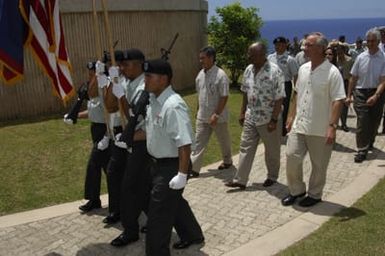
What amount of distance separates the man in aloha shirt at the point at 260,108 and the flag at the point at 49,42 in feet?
8.73

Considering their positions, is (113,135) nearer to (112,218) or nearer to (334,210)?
(112,218)

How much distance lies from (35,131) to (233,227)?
20.1 feet

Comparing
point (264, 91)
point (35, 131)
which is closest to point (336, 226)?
point (264, 91)

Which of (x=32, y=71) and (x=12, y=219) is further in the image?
(x=32, y=71)

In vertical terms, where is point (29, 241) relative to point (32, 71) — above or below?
below

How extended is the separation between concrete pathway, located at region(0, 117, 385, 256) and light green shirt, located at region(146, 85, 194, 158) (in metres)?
1.23

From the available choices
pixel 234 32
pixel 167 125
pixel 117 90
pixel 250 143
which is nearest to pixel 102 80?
pixel 117 90

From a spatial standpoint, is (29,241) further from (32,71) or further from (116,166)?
(32,71)

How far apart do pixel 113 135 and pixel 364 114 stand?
14.8 ft

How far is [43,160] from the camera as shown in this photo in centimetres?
853

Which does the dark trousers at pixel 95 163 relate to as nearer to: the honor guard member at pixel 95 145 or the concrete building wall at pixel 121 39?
the honor guard member at pixel 95 145

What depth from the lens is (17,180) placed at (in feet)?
24.9

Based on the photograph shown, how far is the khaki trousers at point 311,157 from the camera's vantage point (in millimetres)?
6070

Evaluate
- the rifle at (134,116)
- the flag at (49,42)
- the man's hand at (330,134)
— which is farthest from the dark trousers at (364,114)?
the flag at (49,42)
